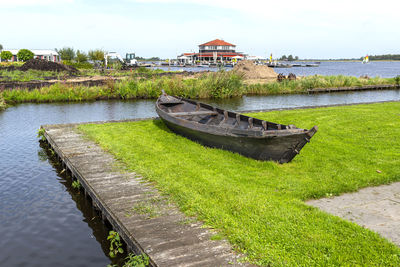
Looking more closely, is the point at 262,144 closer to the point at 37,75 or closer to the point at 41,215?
the point at 41,215

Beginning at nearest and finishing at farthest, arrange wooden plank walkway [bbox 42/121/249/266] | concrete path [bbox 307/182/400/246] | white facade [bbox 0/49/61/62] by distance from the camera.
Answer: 1. wooden plank walkway [bbox 42/121/249/266]
2. concrete path [bbox 307/182/400/246]
3. white facade [bbox 0/49/61/62]

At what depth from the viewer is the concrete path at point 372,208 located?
5.86 metres

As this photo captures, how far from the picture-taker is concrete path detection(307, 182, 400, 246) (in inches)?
231

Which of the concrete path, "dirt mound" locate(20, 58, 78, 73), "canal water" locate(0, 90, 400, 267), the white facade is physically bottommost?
"canal water" locate(0, 90, 400, 267)

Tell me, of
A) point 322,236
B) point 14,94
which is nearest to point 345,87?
point 14,94

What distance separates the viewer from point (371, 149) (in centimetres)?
1070

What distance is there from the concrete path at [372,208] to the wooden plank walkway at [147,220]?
8.80 ft

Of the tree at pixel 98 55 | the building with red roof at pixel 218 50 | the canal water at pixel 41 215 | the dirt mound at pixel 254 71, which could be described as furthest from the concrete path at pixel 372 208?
the building with red roof at pixel 218 50

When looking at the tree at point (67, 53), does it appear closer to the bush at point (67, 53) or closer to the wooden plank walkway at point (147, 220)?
the bush at point (67, 53)

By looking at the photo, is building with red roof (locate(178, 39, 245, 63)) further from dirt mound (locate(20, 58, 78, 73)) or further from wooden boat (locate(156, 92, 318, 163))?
wooden boat (locate(156, 92, 318, 163))

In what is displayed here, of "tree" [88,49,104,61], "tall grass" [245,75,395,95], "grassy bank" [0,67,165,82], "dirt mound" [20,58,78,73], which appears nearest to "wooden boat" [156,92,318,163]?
"tall grass" [245,75,395,95]

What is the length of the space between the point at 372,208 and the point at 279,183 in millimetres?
2012

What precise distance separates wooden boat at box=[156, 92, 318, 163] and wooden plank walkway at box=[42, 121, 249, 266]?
3.03 meters

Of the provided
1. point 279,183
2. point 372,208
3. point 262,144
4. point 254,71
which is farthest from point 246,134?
point 254,71
